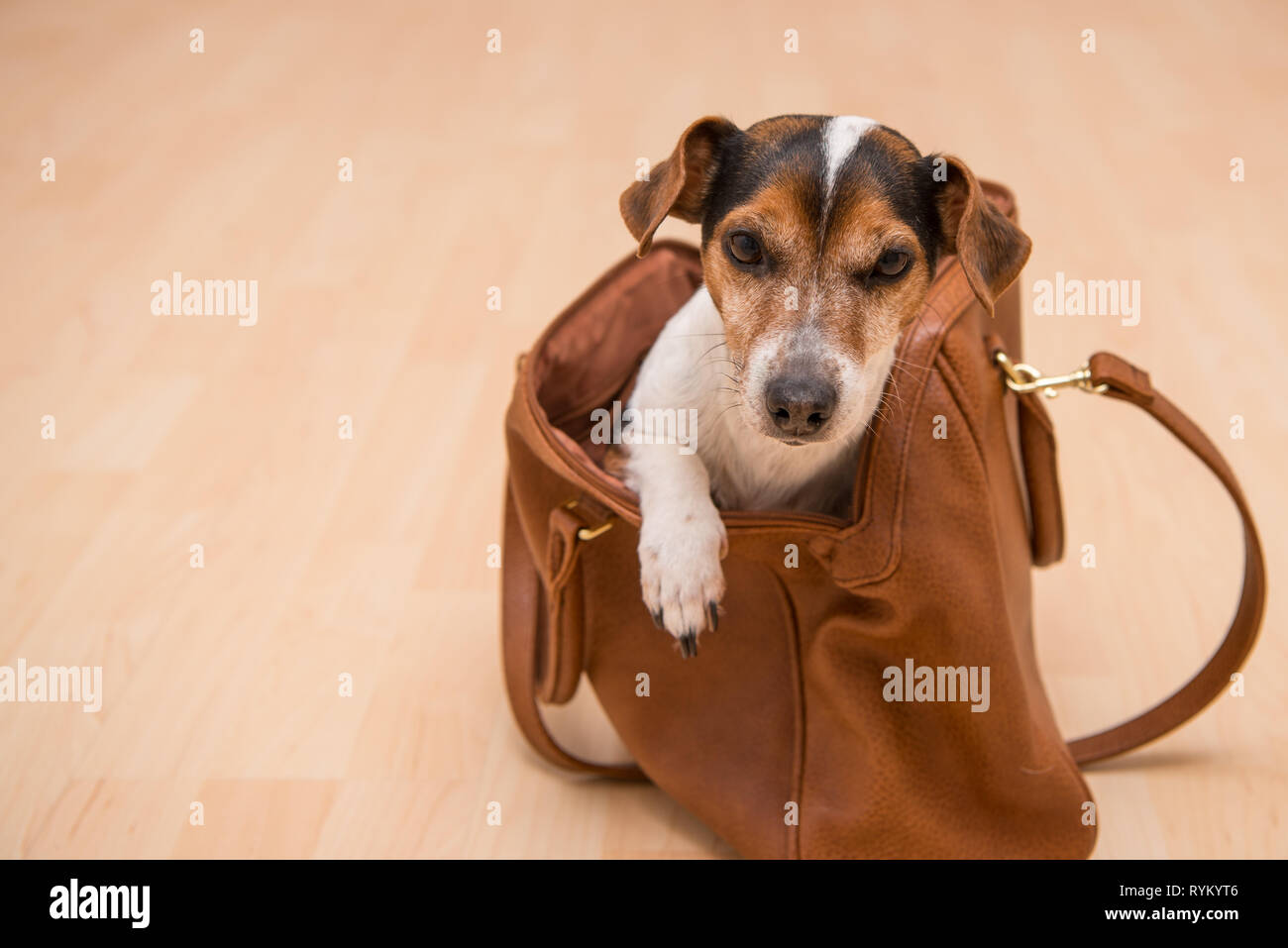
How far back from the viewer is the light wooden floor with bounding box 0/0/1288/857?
1997 millimetres

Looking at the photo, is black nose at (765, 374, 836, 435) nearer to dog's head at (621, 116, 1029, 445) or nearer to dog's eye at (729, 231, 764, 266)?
dog's head at (621, 116, 1029, 445)

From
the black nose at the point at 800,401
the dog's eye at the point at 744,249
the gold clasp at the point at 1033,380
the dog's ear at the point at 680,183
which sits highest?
the dog's ear at the point at 680,183

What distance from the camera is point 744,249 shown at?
1540 millimetres

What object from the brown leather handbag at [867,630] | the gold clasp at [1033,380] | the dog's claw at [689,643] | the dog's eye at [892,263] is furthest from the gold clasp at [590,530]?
the gold clasp at [1033,380]

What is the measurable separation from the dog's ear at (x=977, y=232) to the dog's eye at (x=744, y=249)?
0.24 meters

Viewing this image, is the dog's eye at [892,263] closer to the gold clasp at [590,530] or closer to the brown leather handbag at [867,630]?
the brown leather handbag at [867,630]

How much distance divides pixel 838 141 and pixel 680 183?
200mm

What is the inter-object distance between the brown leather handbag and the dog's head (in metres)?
0.14

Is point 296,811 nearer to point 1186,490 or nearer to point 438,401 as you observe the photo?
point 438,401

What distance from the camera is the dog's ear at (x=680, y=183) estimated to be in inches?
59.7

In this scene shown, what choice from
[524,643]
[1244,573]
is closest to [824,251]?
[524,643]

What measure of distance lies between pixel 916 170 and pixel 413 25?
4.12 m

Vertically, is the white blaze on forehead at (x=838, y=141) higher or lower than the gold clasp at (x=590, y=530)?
higher
